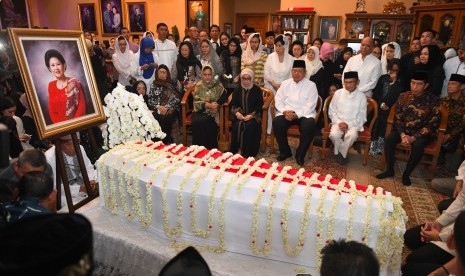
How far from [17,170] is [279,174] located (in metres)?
1.85

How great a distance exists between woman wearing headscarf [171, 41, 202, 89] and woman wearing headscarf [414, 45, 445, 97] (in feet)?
11.1

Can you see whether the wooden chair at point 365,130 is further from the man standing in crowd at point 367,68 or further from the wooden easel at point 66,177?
the wooden easel at point 66,177

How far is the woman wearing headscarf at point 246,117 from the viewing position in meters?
4.64

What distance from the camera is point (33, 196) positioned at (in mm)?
1925

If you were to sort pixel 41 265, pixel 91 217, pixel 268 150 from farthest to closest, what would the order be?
pixel 268 150, pixel 91 217, pixel 41 265

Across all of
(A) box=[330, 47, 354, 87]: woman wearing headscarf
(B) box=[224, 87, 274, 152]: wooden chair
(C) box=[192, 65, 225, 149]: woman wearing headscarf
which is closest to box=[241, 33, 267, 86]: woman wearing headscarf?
(B) box=[224, 87, 274, 152]: wooden chair

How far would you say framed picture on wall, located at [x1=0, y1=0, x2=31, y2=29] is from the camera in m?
10.5

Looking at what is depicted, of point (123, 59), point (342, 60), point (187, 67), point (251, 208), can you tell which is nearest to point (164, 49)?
point (123, 59)

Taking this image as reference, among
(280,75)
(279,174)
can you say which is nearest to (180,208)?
(279,174)

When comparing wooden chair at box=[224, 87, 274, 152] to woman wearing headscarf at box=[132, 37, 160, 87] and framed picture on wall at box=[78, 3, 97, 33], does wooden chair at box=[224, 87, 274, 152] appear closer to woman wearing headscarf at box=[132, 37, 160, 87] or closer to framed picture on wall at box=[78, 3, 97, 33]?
woman wearing headscarf at box=[132, 37, 160, 87]

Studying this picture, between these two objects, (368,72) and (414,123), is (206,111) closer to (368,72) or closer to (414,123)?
(368,72)

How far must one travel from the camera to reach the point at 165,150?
8.92 ft

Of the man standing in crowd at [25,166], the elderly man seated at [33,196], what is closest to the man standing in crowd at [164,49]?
the man standing in crowd at [25,166]

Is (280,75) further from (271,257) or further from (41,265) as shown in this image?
(41,265)
